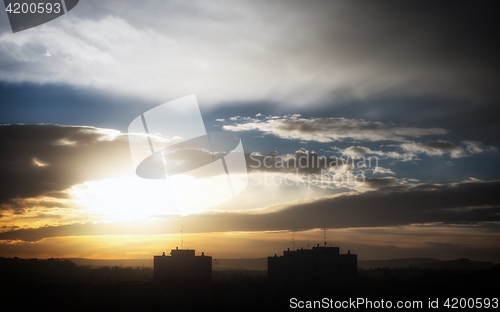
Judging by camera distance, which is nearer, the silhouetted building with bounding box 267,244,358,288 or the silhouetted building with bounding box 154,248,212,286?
the silhouetted building with bounding box 267,244,358,288

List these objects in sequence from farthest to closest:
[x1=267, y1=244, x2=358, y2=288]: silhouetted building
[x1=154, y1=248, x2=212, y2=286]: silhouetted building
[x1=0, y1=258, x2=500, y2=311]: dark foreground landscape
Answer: [x1=154, y1=248, x2=212, y2=286]: silhouetted building → [x1=267, y1=244, x2=358, y2=288]: silhouetted building → [x1=0, y1=258, x2=500, y2=311]: dark foreground landscape

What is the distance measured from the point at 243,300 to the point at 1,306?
33.3m

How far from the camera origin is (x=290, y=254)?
293 ft

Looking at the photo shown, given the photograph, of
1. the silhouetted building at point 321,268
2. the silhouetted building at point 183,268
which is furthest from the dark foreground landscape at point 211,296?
the silhouetted building at point 183,268

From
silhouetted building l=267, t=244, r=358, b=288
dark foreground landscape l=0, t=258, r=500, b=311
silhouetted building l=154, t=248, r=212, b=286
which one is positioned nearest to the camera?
dark foreground landscape l=0, t=258, r=500, b=311

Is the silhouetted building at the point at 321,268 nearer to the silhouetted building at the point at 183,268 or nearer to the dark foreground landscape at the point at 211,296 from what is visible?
the dark foreground landscape at the point at 211,296

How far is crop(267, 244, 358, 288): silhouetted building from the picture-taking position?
82875 mm

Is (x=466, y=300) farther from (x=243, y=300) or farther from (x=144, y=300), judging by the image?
(x=144, y=300)

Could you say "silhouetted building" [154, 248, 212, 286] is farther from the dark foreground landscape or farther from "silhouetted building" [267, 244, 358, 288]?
"silhouetted building" [267, 244, 358, 288]

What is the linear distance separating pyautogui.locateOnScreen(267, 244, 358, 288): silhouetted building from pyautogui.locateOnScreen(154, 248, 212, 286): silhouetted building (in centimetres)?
1567

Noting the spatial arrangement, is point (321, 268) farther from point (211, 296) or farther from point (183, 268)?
point (183, 268)

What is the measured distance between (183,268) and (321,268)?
1042 inches

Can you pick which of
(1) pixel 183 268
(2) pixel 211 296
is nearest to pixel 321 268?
(2) pixel 211 296

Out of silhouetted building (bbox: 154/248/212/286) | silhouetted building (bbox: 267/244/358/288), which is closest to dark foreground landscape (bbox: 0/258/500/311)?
silhouetted building (bbox: 267/244/358/288)
